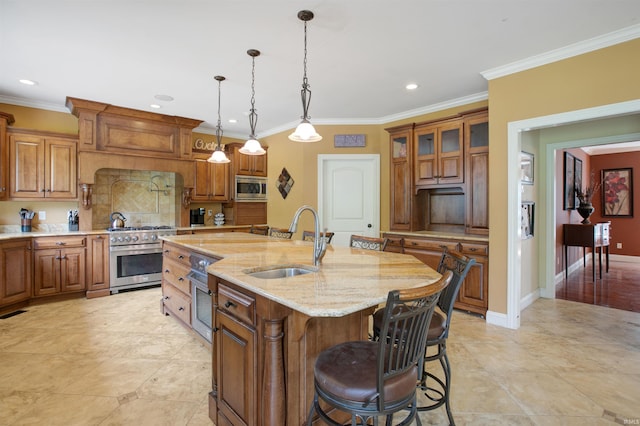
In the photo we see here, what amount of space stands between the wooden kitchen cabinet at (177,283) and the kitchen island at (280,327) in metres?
1.25

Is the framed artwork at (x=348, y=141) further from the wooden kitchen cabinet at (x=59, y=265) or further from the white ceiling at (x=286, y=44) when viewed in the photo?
the wooden kitchen cabinet at (x=59, y=265)

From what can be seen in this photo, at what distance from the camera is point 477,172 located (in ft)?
12.8

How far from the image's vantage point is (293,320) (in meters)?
1.37

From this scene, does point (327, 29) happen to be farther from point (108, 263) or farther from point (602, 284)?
point (602, 284)

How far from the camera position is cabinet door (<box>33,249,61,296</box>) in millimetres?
3992

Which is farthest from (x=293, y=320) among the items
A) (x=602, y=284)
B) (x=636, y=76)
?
(x=602, y=284)

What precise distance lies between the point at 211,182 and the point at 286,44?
11.4 feet

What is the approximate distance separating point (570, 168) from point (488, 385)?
16.1ft

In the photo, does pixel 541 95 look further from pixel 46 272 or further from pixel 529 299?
pixel 46 272

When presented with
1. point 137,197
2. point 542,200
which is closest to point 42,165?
point 137,197

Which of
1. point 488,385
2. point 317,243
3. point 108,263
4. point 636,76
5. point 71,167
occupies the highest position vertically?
point 636,76

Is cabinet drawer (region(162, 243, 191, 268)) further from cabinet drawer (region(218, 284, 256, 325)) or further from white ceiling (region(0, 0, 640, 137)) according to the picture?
white ceiling (region(0, 0, 640, 137))

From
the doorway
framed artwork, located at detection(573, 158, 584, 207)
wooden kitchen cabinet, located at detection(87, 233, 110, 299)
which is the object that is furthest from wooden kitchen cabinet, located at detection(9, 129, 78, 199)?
framed artwork, located at detection(573, 158, 584, 207)

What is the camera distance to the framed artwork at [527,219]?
158 inches
